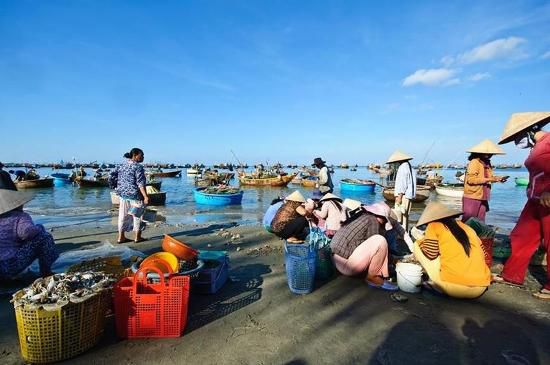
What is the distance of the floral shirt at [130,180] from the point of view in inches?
237

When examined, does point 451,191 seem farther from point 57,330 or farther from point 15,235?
point 57,330

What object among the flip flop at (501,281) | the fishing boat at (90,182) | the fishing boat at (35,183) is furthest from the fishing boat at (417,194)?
the fishing boat at (35,183)

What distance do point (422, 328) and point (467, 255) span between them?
1.01m

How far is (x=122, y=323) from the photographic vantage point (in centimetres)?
268

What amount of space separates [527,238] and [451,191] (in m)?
24.0

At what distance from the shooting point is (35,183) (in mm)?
29391

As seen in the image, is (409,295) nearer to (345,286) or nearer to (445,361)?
(345,286)

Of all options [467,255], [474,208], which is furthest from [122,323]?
[474,208]

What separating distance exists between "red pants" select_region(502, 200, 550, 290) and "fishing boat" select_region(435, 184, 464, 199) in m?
22.4

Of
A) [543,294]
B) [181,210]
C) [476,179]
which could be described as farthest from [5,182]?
[181,210]

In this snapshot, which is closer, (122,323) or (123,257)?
(122,323)

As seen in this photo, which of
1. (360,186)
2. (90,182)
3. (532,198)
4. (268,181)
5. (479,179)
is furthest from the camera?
(268,181)

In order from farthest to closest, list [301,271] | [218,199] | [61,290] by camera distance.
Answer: [218,199]
[301,271]
[61,290]

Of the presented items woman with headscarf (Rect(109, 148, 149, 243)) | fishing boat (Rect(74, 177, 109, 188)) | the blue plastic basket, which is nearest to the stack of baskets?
the blue plastic basket
